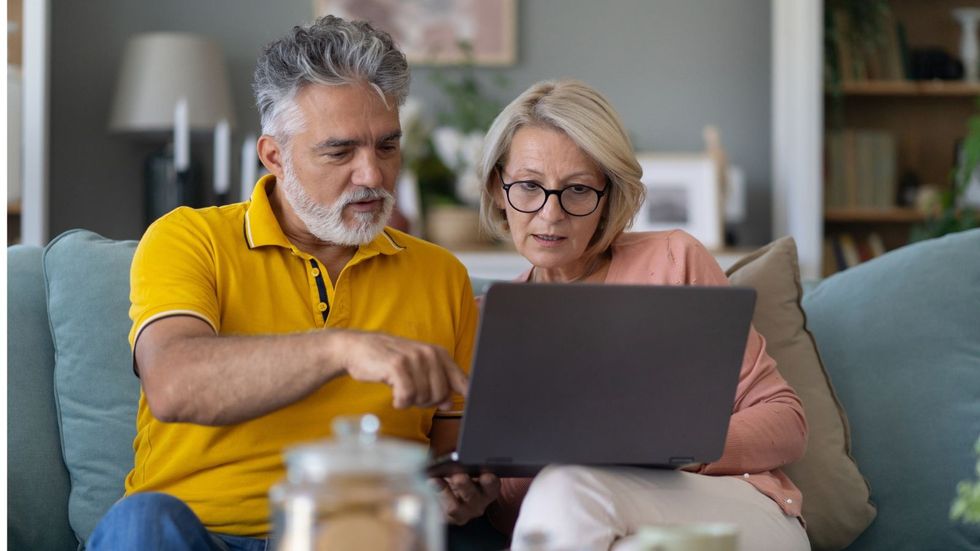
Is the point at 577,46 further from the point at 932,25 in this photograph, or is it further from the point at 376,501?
the point at 376,501

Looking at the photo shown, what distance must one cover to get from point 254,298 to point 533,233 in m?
0.45

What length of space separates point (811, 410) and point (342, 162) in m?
0.87

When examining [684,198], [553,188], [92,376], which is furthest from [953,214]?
[92,376]

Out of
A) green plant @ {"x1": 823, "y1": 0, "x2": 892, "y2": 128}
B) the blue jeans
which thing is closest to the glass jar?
the blue jeans

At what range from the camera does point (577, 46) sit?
183 inches

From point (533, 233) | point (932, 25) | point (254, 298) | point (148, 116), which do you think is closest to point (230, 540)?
point (254, 298)

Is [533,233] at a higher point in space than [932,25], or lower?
lower

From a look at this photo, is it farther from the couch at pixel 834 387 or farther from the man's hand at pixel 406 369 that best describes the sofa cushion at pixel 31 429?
the man's hand at pixel 406 369

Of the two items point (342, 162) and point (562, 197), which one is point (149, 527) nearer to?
point (342, 162)

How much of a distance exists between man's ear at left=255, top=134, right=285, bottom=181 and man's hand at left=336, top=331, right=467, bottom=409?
628 mm

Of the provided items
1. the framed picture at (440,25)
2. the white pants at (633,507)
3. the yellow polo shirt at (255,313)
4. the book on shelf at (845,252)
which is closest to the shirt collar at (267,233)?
the yellow polo shirt at (255,313)

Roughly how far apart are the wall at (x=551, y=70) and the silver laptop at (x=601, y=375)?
131 inches

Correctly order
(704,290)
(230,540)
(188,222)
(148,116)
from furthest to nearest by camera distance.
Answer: (148,116), (188,222), (230,540), (704,290)

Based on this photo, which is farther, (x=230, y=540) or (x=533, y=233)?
(x=533, y=233)
